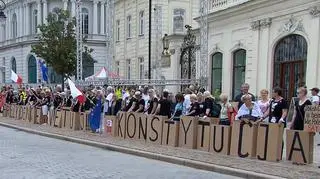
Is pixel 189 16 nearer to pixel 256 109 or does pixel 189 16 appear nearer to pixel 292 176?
pixel 256 109

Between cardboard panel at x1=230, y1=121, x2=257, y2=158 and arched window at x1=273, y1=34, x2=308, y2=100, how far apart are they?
7.75 m

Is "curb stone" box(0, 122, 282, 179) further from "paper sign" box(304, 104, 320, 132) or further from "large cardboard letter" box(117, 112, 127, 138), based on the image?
"paper sign" box(304, 104, 320, 132)

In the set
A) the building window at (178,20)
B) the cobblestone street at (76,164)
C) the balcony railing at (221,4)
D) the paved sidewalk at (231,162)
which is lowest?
the cobblestone street at (76,164)

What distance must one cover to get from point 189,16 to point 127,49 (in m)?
5.70

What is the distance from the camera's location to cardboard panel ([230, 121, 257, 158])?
1138 centimetres

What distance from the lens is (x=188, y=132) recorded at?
13.2 metres

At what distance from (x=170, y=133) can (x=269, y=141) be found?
344cm

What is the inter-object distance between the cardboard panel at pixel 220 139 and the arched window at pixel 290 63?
7.41 m

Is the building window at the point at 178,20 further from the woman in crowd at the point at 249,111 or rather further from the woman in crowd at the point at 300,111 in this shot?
the woman in crowd at the point at 300,111

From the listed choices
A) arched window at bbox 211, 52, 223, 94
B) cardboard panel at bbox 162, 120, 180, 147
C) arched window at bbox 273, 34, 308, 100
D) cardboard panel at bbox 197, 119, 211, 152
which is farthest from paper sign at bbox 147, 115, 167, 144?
arched window at bbox 211, 52, 223, 94

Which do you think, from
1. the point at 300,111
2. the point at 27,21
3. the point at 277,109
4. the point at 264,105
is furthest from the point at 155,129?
the point at 27,21

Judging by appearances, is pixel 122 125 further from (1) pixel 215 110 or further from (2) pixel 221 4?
(2) pixel 221 4

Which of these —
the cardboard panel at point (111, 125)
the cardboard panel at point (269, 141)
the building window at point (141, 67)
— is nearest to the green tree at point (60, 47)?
the building window at point (141, 67)

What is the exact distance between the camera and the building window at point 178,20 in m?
38.5
